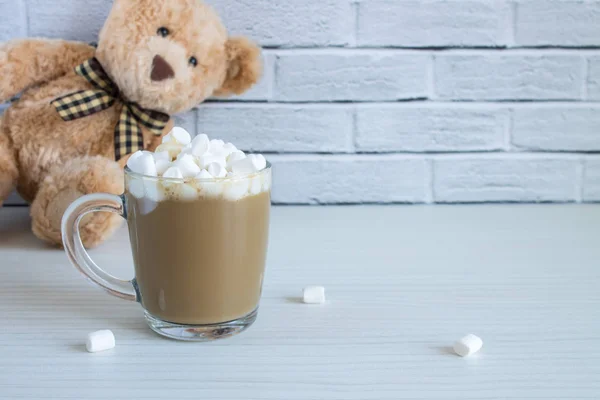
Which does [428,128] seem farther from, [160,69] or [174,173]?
[174,173]

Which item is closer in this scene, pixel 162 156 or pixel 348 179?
pixel 162 156

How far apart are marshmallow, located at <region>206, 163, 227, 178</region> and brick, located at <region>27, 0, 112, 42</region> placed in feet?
2.00

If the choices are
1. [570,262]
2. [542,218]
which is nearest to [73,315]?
[570,262]

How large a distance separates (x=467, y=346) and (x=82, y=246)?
393mm

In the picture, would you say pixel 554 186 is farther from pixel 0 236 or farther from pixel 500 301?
pixel 0 236

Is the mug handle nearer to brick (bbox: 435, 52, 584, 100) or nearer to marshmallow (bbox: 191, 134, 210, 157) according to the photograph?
marshmallow (bbox: 191, 134, 210, 157)

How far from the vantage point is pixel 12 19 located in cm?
109

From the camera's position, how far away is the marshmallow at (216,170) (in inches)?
24.0

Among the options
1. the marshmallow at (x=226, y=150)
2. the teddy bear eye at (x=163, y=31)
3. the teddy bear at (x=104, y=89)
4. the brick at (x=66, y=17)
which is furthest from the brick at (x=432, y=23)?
the marshmallow at (x=226, y=150)

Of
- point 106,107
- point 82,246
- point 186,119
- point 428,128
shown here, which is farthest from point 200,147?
point 428,128

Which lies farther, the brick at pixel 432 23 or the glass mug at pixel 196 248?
the brick at pixel 432 23

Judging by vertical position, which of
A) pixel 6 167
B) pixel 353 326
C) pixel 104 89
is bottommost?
pixel 353 326

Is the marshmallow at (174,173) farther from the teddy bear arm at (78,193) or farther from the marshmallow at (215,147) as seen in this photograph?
the teddy bear arm at (78,193)

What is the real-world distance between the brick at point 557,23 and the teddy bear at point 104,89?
47cm
